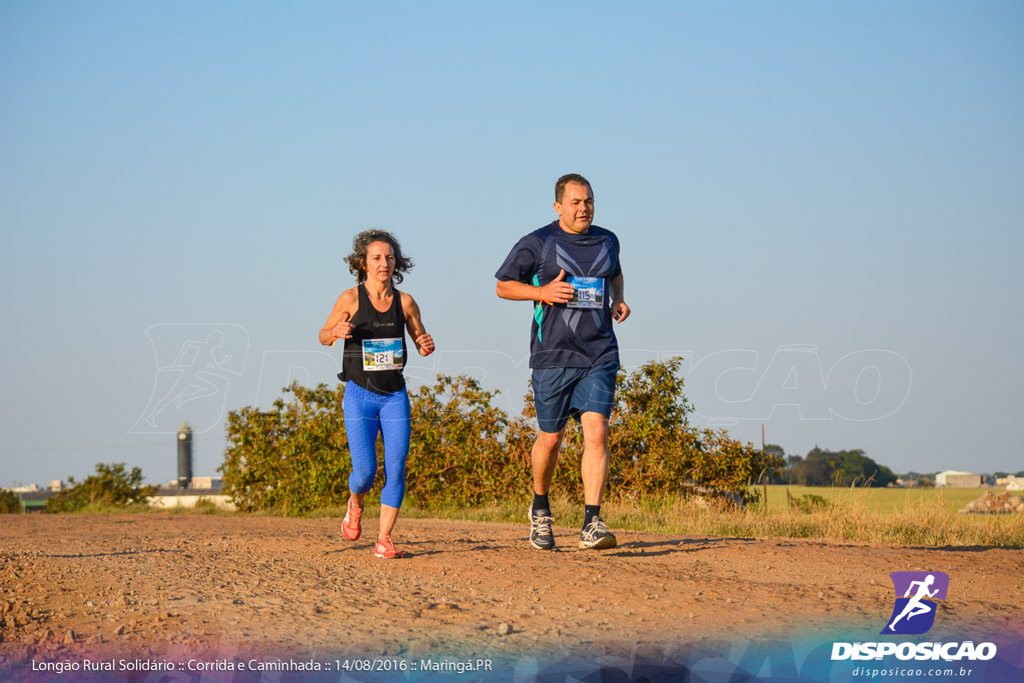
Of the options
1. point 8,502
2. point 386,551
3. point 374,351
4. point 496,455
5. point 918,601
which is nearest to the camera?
point 918,601

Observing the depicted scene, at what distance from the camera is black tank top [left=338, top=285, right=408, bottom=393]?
21.1ft


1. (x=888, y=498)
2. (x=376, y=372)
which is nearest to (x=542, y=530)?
(x=376, y=372)

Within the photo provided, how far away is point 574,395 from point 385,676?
3.52 meters

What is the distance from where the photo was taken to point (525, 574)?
5.30m

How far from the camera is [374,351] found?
21.1 ft

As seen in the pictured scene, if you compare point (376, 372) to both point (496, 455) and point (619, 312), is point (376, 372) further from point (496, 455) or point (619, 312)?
point (496, 455)

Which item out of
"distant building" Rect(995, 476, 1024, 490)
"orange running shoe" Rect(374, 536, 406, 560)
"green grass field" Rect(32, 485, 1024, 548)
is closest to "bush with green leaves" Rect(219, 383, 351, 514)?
"green grass field" Rect(32, 485, 1024, 548)

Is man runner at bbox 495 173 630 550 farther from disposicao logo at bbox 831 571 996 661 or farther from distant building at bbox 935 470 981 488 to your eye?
distant building at bbox 935 470 981 488

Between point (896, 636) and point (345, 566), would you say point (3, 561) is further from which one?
point (896, 636)

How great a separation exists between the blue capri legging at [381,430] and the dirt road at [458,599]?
54 cm

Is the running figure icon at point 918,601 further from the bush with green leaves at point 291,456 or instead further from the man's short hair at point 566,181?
the bush with green leaves at point 291,456

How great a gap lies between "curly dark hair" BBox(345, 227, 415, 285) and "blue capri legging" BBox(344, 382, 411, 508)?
2.99 feet

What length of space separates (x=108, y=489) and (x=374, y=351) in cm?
1731

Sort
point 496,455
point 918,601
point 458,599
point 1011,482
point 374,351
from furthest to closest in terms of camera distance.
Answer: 1. point 1011,482
2. point 496,455
3. point 374,351
4. point 458,599
5. point 918,601
